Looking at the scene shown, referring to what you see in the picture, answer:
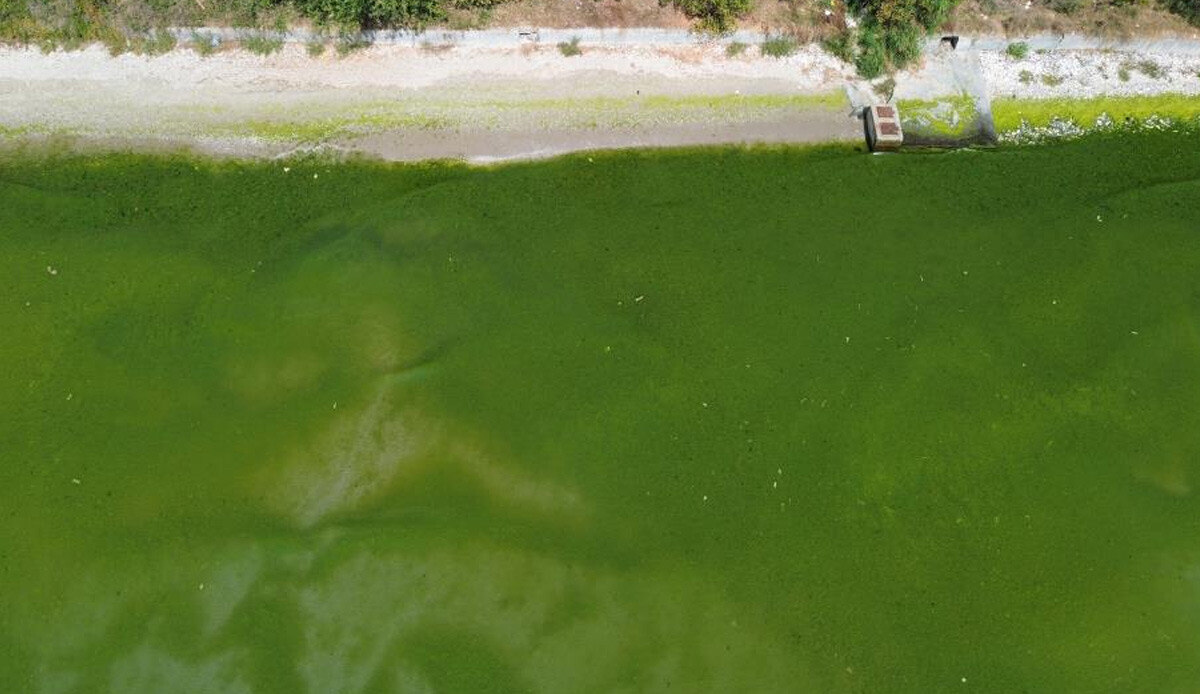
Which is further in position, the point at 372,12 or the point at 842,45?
the point at 842,45

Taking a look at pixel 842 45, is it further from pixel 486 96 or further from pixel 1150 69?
pixel 486 96

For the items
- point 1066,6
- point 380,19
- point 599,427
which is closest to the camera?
point 599,427

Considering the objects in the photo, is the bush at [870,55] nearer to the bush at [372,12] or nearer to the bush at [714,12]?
the bush at [714,12]

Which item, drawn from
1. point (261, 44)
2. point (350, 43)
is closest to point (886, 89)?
point (350, 43)

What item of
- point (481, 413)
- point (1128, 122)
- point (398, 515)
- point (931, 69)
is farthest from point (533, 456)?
point (1128, 122)

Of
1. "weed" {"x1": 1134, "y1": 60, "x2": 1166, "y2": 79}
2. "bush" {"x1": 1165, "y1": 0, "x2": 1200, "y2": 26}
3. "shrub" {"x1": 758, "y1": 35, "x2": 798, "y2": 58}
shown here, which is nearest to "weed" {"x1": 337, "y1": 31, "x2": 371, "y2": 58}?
"shrub" {"x1": 758, "y1": 35, "x2": 798, "y2": 58}

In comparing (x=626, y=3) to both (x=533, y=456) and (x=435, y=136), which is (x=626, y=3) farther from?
(x=533, y=456)

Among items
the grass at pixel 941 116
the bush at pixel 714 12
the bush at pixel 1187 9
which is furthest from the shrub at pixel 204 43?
the bush at pixel 1187 9
